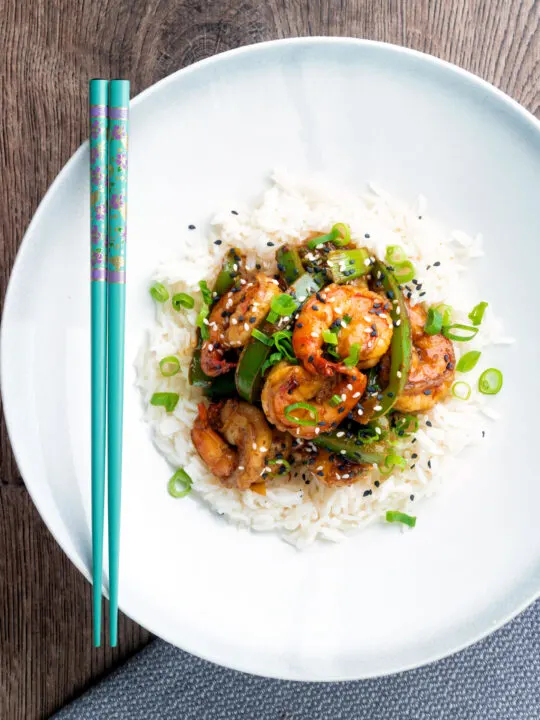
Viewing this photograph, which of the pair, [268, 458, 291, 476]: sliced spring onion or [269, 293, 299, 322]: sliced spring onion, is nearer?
[269, 293, 299, 322]: sliced spring onion

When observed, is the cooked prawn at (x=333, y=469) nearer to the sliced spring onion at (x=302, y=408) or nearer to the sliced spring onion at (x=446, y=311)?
the sliced spring onion at (x=302, y=408)

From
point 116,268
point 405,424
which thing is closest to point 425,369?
point 405,424

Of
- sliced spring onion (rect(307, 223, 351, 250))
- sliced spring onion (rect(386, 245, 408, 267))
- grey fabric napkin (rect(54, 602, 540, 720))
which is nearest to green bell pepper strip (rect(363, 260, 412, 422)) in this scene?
sliced spring onion (rect(386, 245, 408, 267))

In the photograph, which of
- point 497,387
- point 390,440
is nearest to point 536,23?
point 497,387

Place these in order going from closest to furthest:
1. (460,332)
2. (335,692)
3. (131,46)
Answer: (460,332) < (131,46) < (335,692)

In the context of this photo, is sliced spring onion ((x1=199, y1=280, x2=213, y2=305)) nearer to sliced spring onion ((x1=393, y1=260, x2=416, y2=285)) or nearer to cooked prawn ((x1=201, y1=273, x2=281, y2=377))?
cooked prawn ((x1=201, y1=273, x2=281, y2=377))

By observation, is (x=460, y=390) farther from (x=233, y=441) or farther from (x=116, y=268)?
(x=116, y=268)

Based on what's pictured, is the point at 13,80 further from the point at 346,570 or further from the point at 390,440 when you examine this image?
the point at 346,570
